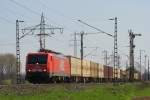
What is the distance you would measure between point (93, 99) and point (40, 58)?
2501cm

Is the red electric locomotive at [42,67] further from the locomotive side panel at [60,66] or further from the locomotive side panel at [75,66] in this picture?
the locomotive side panel at [75,66]

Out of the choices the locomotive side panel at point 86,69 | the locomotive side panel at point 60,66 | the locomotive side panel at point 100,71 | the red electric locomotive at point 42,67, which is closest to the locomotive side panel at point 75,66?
the locomotive side panel at point 60,66

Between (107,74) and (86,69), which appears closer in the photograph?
(86,69)

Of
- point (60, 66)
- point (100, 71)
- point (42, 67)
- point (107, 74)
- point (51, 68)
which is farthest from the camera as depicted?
point (107, 74)

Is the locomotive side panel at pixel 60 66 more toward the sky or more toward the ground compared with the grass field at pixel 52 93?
more toward the sky

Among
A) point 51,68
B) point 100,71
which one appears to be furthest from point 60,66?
point 100,71

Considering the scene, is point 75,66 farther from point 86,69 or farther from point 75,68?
point 86,69

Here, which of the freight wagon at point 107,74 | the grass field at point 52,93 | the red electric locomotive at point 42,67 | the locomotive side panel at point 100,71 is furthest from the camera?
the freight wagon at point 107,74

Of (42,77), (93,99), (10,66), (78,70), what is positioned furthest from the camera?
(10,66)

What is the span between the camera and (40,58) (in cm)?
5084

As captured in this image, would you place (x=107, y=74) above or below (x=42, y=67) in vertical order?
below

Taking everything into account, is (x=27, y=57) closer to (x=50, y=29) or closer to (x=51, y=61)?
(x=51, y=61)

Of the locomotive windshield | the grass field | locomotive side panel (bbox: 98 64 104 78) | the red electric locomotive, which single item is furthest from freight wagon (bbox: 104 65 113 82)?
the grass field

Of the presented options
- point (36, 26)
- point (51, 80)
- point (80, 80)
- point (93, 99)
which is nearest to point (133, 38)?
point (80, 80)
